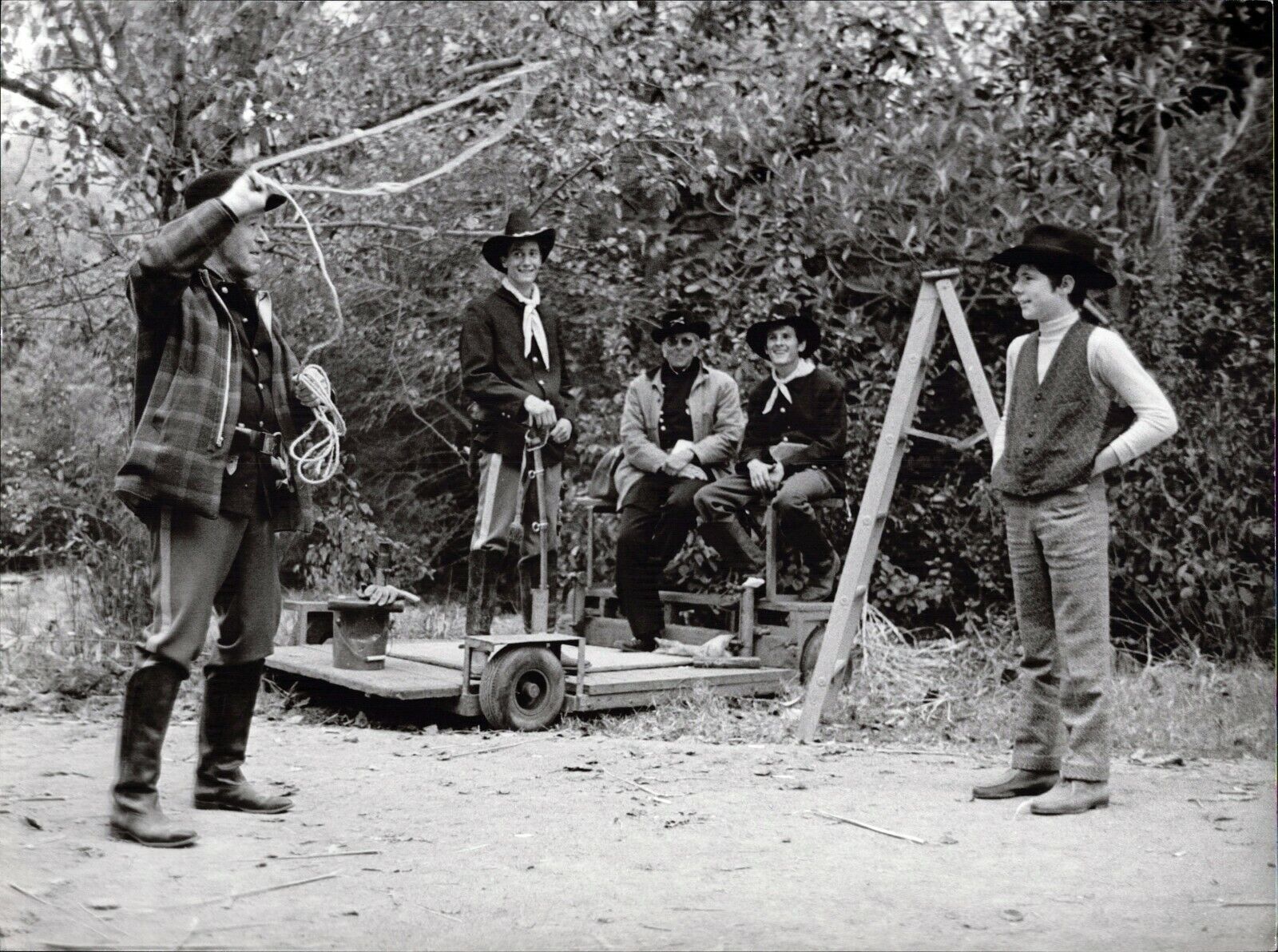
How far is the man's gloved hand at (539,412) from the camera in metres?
6.52

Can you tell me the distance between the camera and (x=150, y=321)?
4.00 m

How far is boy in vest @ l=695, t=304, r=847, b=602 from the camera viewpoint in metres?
7.41

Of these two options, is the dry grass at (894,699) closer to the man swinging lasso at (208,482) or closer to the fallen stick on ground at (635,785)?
the fallen stick on ground at (635,785)

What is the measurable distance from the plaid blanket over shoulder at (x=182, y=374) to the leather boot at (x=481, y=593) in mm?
2785

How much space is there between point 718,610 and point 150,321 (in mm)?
5177

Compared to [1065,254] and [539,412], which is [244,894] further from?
[539,412]

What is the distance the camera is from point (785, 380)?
7602mm

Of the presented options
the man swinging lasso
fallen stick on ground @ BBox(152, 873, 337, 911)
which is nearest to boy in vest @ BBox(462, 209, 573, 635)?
the man swinging lasso

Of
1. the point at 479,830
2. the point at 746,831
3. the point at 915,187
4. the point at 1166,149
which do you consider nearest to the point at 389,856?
the point at 479,830

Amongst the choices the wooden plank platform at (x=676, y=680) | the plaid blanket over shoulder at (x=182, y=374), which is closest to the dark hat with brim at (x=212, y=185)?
the plaid blanket over shoulder at (x=182, y=374)

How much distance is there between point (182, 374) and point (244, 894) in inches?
60.9

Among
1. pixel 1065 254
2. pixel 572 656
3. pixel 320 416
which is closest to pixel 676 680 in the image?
pixel 572 656

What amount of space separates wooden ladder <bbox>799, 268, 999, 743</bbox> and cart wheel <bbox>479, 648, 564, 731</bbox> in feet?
3.93

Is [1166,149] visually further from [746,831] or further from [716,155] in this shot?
[746,831]
